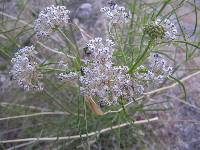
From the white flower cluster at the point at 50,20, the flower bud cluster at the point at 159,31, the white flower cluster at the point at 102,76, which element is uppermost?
the white flower cluster at the point at 50,20

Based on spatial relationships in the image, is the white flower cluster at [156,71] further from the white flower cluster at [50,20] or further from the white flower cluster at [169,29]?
the white flower cluster at [50,20]

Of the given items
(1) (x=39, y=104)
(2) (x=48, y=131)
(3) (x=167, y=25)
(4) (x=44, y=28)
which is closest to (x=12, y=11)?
(1) (x=39, y=104)

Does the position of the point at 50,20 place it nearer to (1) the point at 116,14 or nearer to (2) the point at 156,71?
(1) the point at 116,14

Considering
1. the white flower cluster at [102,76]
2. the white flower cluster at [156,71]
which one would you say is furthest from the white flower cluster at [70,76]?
the white flower cluster at [156,71]

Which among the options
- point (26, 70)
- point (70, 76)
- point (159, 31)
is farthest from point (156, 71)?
point (26, 70)

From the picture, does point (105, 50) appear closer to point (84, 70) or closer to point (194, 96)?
point (84, 70)

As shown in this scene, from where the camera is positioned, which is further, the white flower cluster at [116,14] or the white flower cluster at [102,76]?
the white flower cluster at [116,14]

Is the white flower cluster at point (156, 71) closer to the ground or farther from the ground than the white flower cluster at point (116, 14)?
closer to the ground
